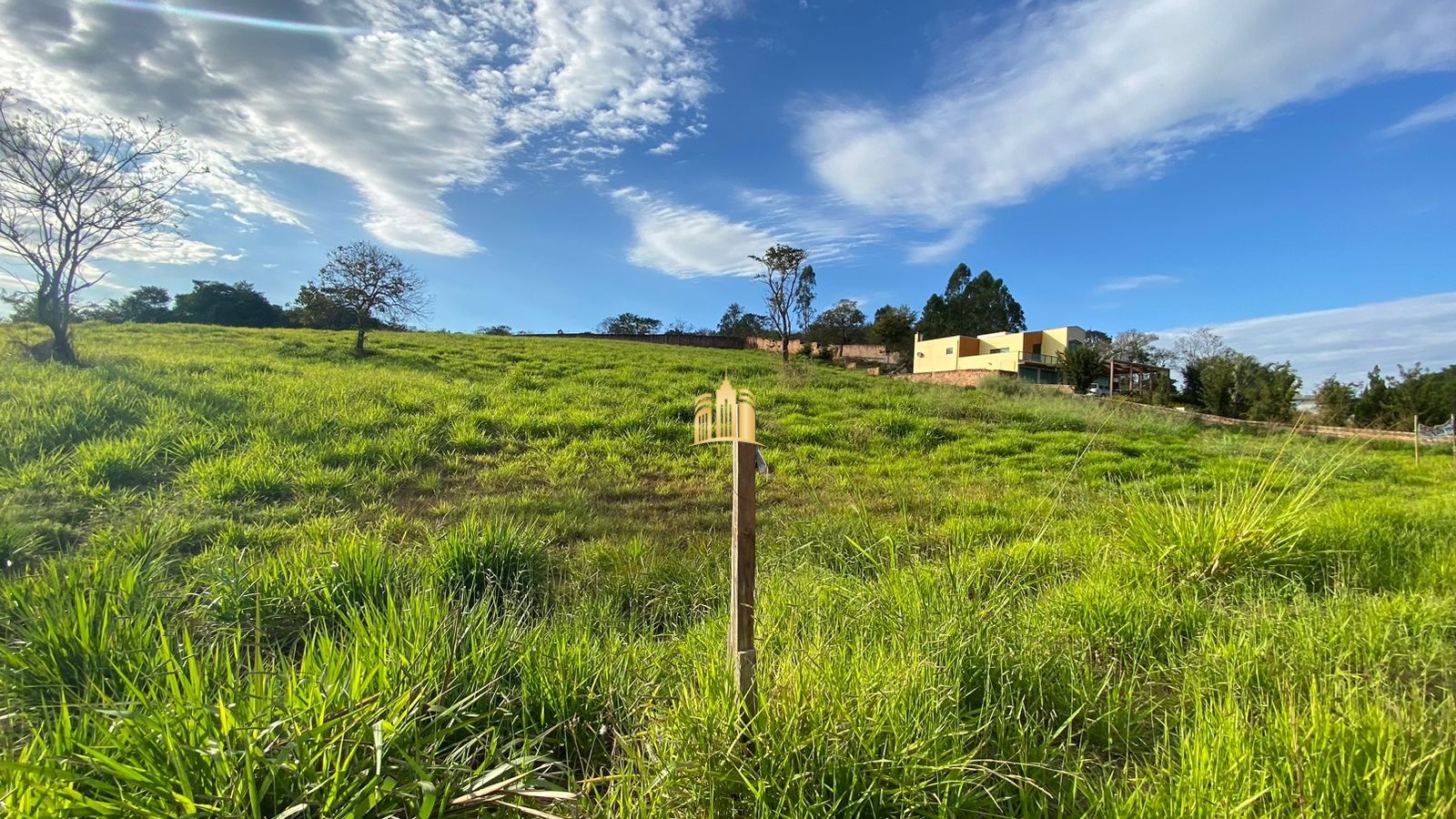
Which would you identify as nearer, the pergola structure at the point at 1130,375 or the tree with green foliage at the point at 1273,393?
the tree with green foliage at the point at 1273,393

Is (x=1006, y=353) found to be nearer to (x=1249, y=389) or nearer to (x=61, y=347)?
(x=1249, y=389)

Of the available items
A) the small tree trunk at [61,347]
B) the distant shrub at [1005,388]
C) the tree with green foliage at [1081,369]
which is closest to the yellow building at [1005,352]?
the tree with green foliage at [1081,369]

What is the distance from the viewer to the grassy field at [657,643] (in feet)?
4.66

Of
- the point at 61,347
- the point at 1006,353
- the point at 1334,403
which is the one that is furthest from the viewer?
the point at 1006,353

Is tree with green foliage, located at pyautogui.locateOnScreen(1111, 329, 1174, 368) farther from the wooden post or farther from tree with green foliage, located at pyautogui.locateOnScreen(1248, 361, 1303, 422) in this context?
the wooden post

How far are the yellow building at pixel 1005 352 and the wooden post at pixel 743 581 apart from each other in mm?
38770

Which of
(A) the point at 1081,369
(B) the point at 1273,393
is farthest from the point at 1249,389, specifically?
(A) the point at 1081,369

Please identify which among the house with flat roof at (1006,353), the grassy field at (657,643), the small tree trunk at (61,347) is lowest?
the grassy field at (657,643)

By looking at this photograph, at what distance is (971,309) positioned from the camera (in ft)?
163

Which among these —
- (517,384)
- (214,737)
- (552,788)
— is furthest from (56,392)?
(552,788)

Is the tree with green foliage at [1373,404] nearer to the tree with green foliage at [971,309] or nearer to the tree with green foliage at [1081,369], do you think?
the tree with green foliage at [1081,369]

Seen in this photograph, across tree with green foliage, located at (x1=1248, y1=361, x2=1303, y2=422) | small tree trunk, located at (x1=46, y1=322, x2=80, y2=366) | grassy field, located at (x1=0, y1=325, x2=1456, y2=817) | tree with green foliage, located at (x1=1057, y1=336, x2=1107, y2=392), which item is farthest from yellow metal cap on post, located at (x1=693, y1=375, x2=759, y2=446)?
tree with green foliage, located at (x1=1057, y1=336, x2=1107, y2=392)

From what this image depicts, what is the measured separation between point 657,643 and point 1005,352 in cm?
4135

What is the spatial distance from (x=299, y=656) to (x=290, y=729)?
1.22 meters
